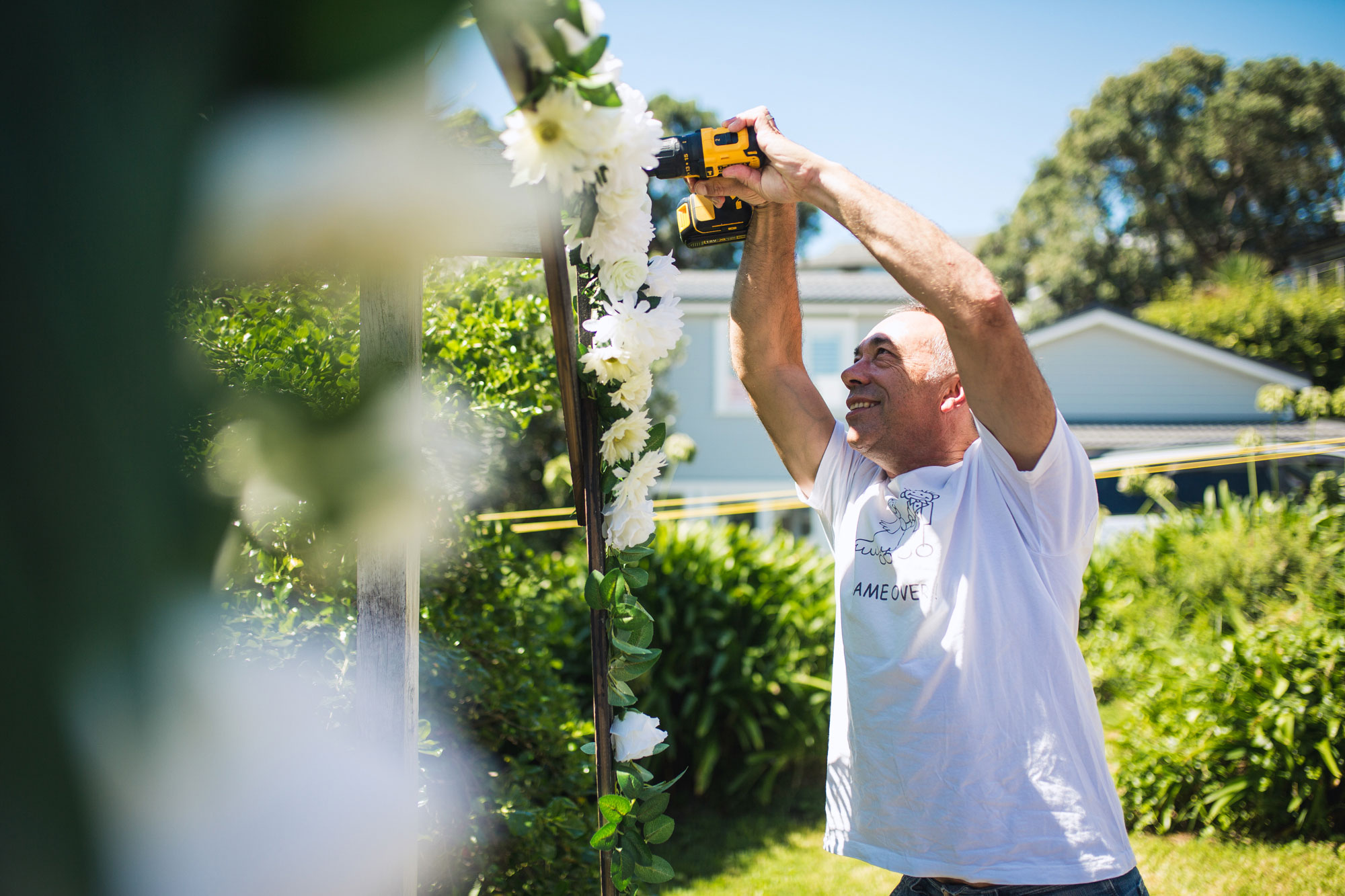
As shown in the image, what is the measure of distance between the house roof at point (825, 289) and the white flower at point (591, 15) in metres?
11.5

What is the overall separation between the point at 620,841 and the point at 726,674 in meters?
3.57

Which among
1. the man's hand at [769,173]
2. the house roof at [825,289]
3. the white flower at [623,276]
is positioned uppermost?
the house roof at [825,289]

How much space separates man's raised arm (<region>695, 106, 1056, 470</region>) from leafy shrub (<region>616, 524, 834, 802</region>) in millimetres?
3580

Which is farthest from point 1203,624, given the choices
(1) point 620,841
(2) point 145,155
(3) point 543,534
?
(3) point 543,534

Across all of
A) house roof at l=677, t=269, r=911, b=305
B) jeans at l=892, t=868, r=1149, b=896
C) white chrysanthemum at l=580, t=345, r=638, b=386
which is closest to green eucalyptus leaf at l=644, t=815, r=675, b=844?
jeans at l=892, t=868, r=1149, b=896

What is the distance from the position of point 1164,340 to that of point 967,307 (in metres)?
16.0

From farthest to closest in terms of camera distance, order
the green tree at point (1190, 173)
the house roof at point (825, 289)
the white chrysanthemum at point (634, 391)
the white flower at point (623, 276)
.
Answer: the green tree at point (1190, 173) < the house roof at point (825, 289) < the white chrysanthemum at point (634, 391) < the white flower at point (623, 276)

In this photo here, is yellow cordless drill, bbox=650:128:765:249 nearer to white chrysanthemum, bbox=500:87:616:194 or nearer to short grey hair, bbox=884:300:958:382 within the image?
white chrysanthemum, bbox=500:87:616:194

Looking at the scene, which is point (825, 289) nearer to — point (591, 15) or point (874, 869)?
point (874, 869)

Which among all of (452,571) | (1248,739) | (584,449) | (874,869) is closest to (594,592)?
(584,449)

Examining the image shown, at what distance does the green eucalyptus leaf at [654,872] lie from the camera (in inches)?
59.3

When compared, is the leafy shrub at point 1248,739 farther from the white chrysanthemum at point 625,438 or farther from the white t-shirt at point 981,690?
the white chrysanthemum at point 625,438

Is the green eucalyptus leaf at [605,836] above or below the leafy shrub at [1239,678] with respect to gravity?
above

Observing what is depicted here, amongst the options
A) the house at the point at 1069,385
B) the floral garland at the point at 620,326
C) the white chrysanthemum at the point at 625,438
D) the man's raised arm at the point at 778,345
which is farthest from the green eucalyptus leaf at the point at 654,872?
the house at the point at 1069,385
